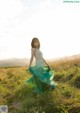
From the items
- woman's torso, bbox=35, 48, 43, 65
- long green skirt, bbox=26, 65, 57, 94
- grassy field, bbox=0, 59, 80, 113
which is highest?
woman's torso, bbox=35, 48, 43, 65

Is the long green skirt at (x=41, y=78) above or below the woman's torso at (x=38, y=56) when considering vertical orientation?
below

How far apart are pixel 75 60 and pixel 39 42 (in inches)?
255

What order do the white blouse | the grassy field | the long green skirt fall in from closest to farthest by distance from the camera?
the grassy field, the long green skirt, the white blouse

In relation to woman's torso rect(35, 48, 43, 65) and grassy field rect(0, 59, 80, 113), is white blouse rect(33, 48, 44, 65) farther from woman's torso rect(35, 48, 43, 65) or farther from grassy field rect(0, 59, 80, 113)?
grassy field rect(0, 59, 80, 113)

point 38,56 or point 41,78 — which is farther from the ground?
point 38,56

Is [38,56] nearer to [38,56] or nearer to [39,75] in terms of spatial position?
[38,56]

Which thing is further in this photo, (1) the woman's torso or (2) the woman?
(1) the woman's torso

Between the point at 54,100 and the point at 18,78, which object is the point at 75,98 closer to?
the point at 54,100

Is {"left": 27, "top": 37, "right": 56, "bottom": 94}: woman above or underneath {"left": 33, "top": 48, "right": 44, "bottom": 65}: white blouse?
underneath

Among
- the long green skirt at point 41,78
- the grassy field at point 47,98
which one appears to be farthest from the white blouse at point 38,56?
the grassy field at point 47,98

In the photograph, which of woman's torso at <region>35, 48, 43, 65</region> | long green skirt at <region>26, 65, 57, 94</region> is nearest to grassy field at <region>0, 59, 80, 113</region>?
long green skirt at <region>26, 65, 57, 94</region>

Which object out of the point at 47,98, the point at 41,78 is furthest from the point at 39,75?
the point at 47,98

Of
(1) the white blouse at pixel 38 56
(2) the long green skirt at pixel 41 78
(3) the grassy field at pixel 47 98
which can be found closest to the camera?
(3) the grassy field at pixel 47 98

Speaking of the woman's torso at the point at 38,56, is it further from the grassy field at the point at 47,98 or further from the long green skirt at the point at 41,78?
the grassy field at the point at 47,98
